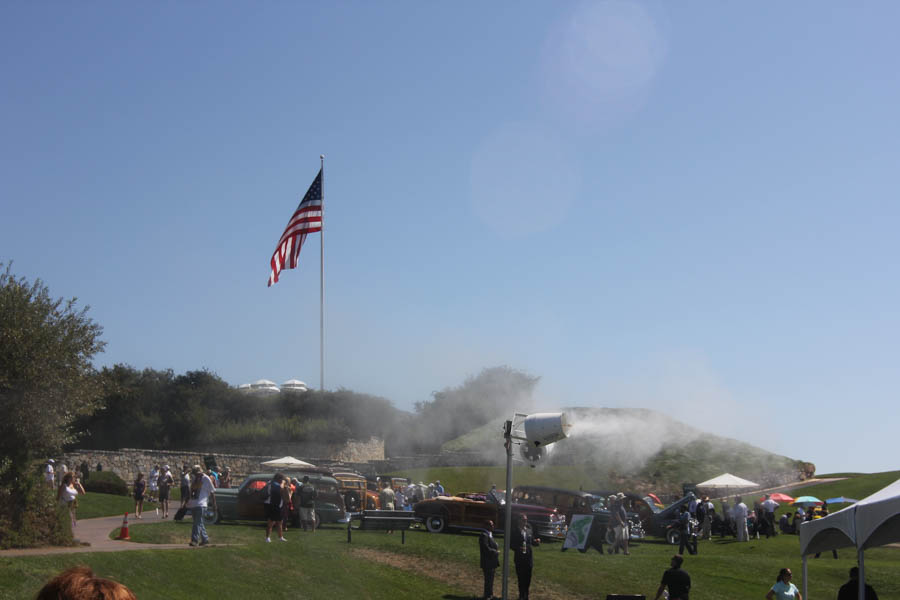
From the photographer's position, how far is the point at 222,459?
52.2 meters

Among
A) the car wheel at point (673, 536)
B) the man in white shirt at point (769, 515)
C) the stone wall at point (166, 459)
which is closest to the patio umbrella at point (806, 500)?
the man in white shirt at point (769, 515)

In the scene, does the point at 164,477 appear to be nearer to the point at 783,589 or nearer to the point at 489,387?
the point at 783,589

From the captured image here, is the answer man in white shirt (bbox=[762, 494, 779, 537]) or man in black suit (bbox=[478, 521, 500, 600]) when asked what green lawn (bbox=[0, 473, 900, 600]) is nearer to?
man in black suit (bbox=[478, 521, 500, 600])

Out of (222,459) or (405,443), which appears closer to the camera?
(222,459)

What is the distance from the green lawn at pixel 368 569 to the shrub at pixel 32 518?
2.45 metres

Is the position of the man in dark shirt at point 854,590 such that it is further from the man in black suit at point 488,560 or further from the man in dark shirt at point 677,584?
the man in black suit at point 488,560

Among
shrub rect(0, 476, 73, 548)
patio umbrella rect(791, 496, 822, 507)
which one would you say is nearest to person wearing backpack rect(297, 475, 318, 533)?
shrub rect(0, 476, 73, 548)

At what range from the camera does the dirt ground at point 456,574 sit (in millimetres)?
17969

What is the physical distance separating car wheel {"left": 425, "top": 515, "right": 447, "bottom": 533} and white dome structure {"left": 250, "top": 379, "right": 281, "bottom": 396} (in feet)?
183

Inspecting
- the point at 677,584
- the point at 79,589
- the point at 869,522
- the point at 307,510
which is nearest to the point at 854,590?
the point at 869,522

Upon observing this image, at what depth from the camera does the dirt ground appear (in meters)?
18.0

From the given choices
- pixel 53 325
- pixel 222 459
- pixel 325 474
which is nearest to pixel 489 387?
pixel 222 459

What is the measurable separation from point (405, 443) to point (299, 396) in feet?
33.3

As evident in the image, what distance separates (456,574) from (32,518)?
30.0 feet
